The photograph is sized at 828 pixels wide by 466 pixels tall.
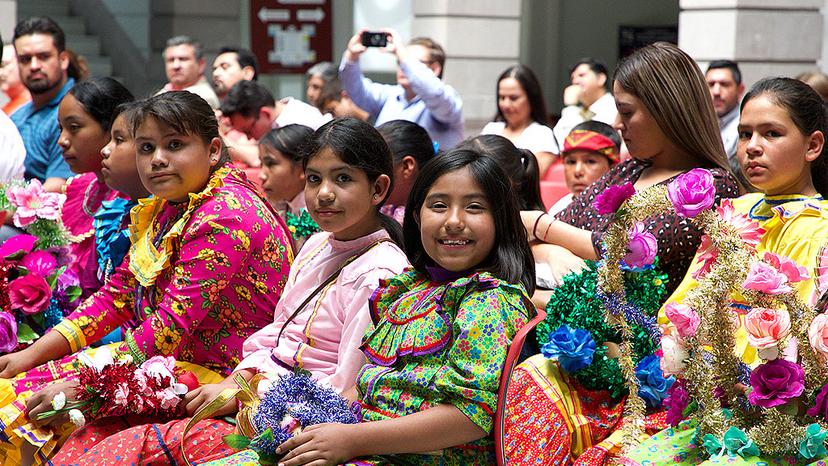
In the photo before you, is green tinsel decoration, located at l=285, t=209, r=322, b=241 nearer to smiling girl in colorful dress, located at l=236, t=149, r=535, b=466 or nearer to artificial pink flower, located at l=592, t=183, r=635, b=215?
smiling girl in colorful dress, located at l=236, t=149, r=535, b=466

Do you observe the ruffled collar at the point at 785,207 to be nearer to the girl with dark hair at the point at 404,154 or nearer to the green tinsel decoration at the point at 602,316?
the green tinsel decoration at the point at 602,316

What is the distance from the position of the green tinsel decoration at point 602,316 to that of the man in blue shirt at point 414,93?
4020mm

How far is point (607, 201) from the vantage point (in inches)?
124

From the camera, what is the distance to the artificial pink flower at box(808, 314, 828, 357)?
273cm

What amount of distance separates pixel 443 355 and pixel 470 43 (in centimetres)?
1118

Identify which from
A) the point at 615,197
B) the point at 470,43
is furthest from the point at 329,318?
the point at 470,43

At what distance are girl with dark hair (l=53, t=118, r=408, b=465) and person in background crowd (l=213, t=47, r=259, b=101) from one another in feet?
20.6

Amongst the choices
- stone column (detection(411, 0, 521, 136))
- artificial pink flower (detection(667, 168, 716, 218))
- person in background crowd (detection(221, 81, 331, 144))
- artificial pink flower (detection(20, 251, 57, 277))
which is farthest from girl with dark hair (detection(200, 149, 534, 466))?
stone column (detection(411, 0, 521, 136))

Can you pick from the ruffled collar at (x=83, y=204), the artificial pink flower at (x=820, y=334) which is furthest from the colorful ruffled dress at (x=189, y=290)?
the artificial pink flower at (x=820, y=334)

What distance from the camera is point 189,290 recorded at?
146 inches

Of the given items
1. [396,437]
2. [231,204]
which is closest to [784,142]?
[396,437]

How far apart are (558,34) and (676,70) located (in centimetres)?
1462

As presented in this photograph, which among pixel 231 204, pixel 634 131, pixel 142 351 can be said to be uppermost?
pixel 634 131

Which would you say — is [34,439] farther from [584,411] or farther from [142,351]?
[584,411]
